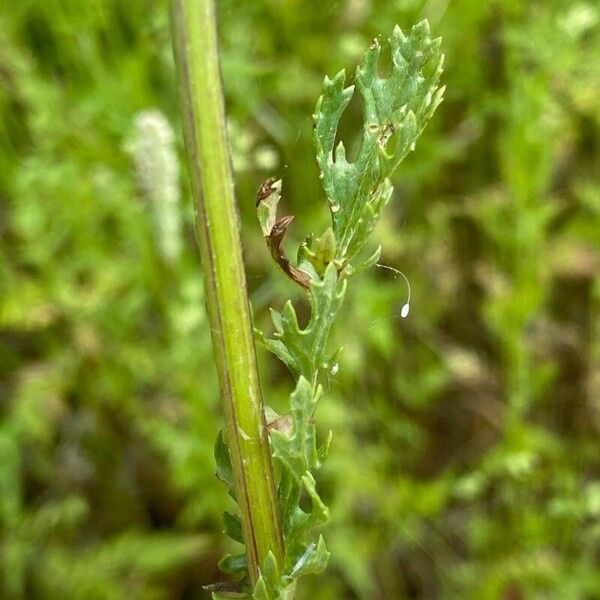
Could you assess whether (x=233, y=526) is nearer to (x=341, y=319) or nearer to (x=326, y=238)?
(x=326, y=238)

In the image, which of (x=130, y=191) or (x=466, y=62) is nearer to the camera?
(x=130, y=191)

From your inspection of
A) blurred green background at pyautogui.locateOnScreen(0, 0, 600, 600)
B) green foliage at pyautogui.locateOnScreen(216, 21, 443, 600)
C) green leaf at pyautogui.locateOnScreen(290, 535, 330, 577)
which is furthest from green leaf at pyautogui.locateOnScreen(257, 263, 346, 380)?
blurred green background at pyautogui.locateOnScreen(0, 0, 600, 600)

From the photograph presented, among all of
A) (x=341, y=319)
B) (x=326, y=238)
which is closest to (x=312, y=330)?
(x=326, y=238)

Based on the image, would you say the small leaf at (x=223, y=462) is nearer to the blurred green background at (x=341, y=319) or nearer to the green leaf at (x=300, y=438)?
the green leaf at (x=300, y=438)

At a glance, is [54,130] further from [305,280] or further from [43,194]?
[305,280]

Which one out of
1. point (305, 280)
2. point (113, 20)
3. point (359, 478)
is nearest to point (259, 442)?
point (305, 280)

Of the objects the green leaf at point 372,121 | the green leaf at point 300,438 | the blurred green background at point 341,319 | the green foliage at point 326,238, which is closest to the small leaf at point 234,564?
the green foliage at point 326,238
